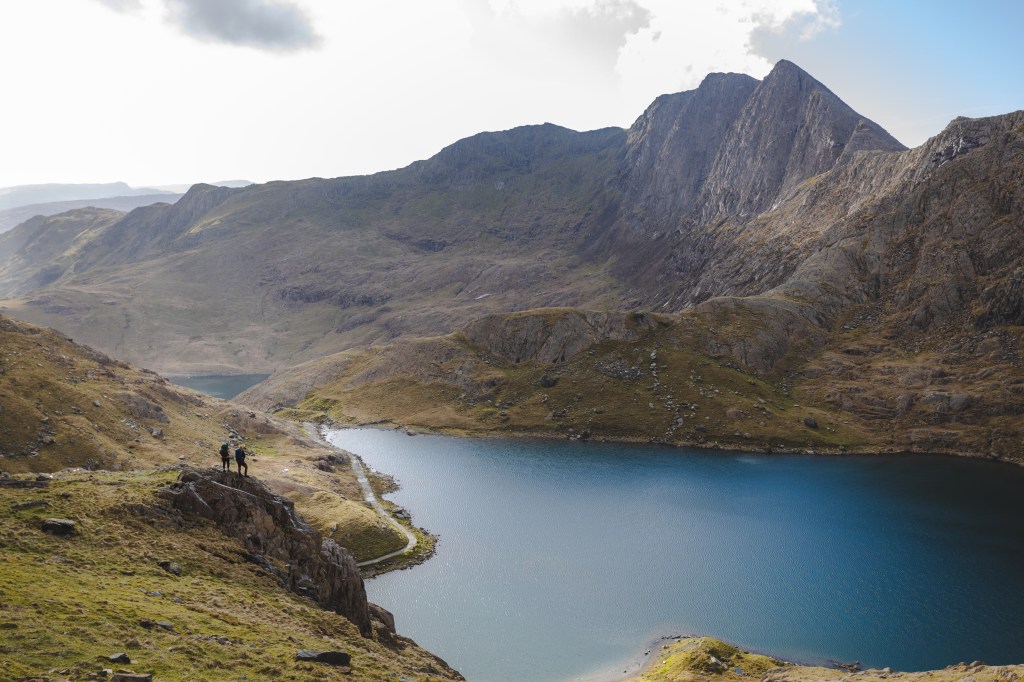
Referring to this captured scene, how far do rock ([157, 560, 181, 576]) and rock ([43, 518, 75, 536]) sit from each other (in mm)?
5481

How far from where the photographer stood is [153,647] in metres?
29.7

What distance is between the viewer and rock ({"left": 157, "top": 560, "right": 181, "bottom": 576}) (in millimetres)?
37969

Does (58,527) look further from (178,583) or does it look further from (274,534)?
(274,534)

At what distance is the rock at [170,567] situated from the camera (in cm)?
3797

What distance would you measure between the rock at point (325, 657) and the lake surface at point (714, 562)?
28266mm

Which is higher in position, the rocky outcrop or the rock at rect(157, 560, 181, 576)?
the rocky outcrop

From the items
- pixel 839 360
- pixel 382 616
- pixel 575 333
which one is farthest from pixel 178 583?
pixel 839 360

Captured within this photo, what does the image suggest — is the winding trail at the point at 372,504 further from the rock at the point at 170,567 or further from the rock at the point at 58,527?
the rock at the point at 58,527

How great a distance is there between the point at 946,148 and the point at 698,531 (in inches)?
6705

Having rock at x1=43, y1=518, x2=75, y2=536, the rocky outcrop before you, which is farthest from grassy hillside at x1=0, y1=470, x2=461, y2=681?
the rocky outcrop

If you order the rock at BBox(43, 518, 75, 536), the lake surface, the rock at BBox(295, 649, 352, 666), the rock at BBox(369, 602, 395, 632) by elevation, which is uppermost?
the rock at BBox(43, 518, 75, 536)

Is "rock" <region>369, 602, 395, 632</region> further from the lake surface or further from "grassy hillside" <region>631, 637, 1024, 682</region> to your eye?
"grassy hillside" <region>631, 637, 1024, 682</region>

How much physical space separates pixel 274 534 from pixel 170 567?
7.96 meters

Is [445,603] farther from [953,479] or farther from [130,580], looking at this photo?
[953,479]
